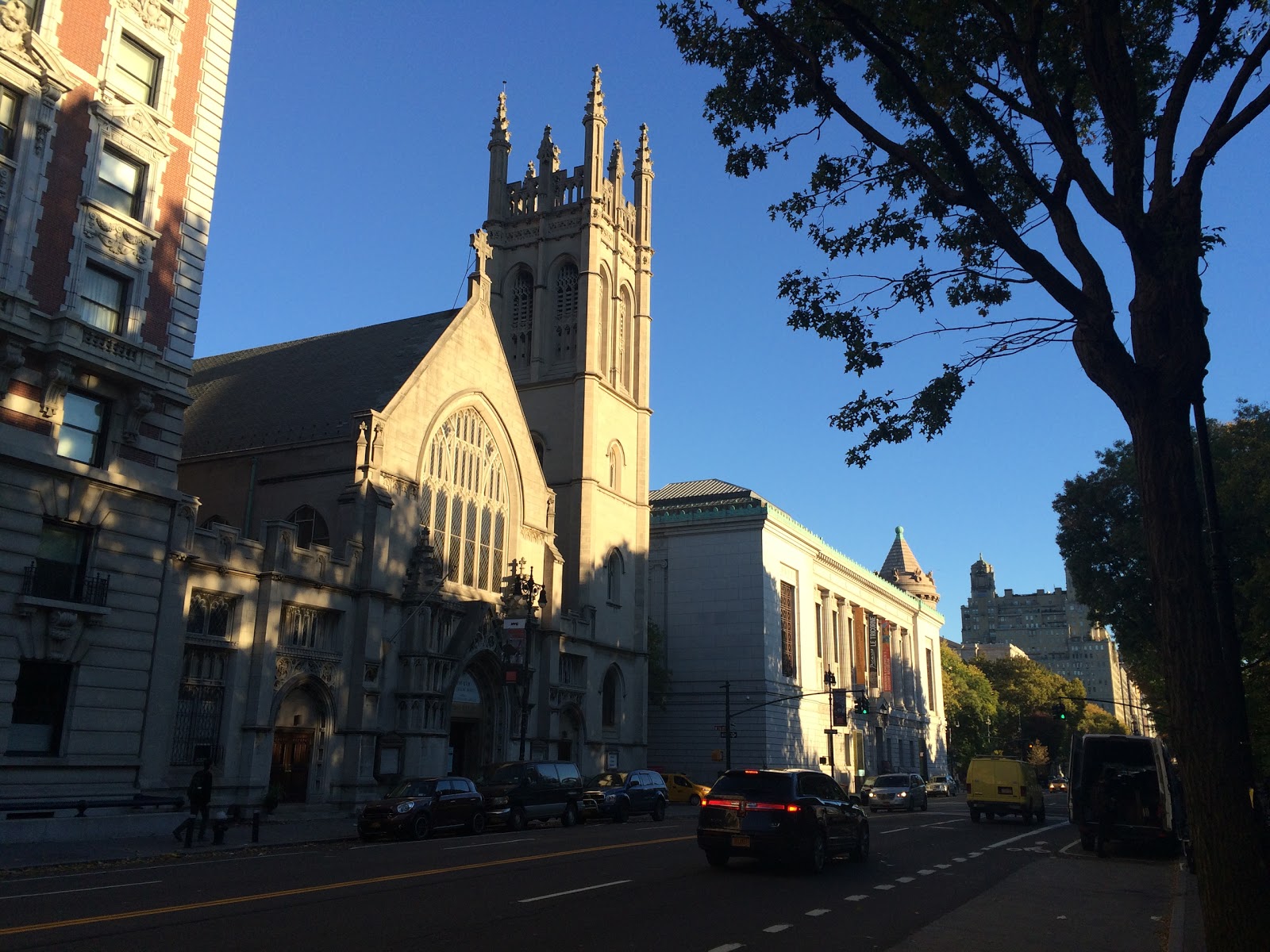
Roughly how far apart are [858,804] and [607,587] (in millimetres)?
32855

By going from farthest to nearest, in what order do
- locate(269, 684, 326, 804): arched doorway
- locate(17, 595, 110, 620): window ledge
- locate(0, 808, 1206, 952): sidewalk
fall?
1. locate(269, 684, 326, 804): arched doorway
2. locate(17, 595, 110, 620): window ledge
3. locate(0, 808, 1206, 952): sidewalk

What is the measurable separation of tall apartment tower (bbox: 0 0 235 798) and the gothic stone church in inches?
70.0

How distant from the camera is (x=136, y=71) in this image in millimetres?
26906

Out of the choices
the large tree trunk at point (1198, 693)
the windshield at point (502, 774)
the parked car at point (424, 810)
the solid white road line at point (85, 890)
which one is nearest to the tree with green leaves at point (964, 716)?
the windshield at point (502, 774)

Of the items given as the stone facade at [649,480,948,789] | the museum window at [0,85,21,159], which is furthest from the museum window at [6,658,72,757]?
the stone facade at [649,480,948,789]

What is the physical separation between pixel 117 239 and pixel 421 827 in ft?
53.0

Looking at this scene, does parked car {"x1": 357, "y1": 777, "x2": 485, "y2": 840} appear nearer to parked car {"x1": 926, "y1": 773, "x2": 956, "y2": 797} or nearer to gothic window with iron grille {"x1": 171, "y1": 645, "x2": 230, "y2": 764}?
gothic window with iron grille {"x1": 171, "y1": 645, "x2": 230, "y2": 764}

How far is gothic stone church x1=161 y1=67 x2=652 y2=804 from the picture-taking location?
3086 centimetres

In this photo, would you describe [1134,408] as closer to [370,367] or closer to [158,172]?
[158,172]

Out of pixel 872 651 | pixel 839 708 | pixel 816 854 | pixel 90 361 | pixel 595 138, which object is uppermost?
pixel 595 138

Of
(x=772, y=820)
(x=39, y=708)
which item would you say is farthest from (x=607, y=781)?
(x=772, y=820)

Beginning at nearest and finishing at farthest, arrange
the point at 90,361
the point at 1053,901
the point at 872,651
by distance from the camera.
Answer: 1. the point at 1053,901
2. the point at 90,361
3. the point at 872,651

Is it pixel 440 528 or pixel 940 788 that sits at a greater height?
pixel 440 528

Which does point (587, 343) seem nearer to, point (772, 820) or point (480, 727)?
point (480, 727)
